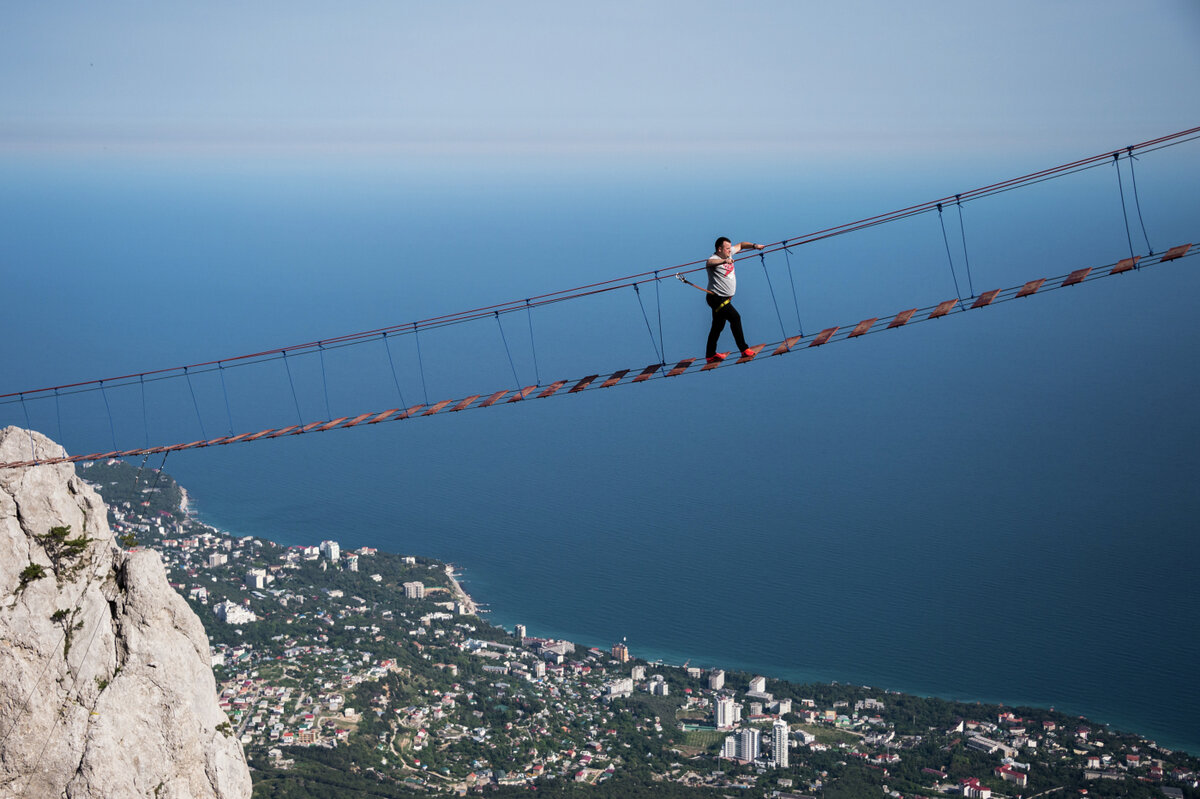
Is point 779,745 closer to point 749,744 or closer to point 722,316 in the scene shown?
point 749,744

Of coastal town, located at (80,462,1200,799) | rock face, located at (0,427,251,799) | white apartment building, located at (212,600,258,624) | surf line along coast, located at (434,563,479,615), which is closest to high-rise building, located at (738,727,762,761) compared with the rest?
coastal town, located at (80,462,1200,799)

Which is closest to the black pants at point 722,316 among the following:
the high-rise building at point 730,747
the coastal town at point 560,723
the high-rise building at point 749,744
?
the coastal town at point 560,723

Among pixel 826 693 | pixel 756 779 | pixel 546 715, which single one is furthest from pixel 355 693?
pixel 826 693

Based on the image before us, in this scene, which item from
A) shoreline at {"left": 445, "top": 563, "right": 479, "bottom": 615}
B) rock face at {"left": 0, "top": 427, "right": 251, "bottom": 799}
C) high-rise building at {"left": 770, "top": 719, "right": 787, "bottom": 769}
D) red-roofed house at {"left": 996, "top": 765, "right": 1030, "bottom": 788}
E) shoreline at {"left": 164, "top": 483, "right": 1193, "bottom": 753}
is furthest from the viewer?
shoreline at {"left": 445, "top": 563, "right": 479, "bottom": 615}

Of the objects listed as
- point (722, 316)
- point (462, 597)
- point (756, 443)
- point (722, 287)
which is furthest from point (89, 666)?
point (756, 443)

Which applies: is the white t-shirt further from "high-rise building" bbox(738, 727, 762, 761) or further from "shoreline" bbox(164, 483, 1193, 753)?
"shoreline" bbox(164, 483, 1193, 753)

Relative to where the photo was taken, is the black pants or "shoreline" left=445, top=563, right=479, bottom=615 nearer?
the black pants

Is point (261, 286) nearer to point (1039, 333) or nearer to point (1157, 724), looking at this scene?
point (1039, 333)
